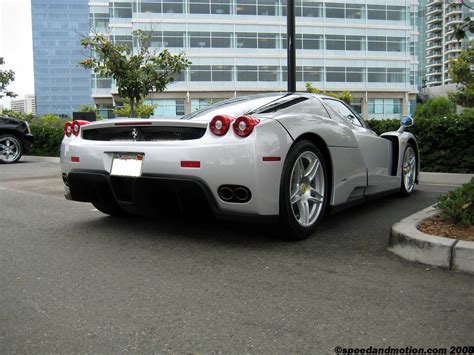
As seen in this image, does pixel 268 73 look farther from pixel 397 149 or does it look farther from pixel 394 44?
pixel 397 149

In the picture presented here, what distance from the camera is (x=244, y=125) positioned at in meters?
3.75

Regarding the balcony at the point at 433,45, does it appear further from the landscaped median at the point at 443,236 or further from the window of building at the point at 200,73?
the landscaped median at the point at 443,236

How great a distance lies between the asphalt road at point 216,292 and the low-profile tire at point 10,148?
974cm

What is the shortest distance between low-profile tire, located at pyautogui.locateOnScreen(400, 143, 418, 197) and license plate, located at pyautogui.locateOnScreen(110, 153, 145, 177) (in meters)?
3.69

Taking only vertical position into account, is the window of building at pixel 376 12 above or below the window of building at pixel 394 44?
above

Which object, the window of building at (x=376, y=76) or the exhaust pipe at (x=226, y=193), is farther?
the window of building at (x=376, y=76)

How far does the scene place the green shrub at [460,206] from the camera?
3.79 meters

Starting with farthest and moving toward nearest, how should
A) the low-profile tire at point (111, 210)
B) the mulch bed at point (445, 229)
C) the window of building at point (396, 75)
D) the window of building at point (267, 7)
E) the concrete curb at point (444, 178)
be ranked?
the window of building at point (396, 75), the window of building at point (267, 7), the concrete curb at point (444, 178), the low-profile tire at point (111, 210), the mulch bed at point (445, 229)

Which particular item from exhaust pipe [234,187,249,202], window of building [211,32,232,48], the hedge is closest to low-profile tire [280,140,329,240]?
exhaust pipe [234,187,249,202]

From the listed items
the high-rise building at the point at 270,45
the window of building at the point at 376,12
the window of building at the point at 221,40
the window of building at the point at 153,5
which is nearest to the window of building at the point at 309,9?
the high-rise building at the point at 270,45

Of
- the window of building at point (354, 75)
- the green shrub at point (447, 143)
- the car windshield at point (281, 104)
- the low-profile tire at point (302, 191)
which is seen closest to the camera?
the low-profile tire at point (302, 191)

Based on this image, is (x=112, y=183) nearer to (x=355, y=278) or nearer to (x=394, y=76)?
(x=355, y=278)

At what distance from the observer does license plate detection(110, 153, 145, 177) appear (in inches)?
158

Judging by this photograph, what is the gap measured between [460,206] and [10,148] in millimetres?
12660
